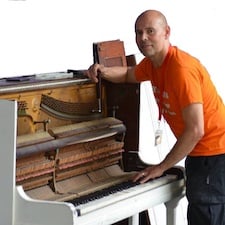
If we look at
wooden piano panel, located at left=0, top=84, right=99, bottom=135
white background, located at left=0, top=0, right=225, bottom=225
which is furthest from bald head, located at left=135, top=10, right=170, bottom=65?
white background, located at left=0, top=0, right=225, bottom=225

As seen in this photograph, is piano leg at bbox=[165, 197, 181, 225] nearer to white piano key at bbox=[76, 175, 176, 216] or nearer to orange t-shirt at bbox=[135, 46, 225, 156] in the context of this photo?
white piano key at bbox=[76, 175, 176, 216]

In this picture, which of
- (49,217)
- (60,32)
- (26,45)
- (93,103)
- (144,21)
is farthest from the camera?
(60,32)

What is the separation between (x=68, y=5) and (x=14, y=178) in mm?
2080

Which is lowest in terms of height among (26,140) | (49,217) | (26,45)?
(49,217)

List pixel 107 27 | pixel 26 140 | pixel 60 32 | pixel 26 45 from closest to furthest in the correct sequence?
pixel 26 140 → pixel 26 45 → pixel 60 32 → pixel 107 27

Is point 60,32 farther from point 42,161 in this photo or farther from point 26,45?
point 42,161

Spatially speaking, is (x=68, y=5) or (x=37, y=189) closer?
(x=37, y=189)

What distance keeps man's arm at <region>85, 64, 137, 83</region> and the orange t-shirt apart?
44 mm

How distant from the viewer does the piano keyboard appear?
9.21 feet

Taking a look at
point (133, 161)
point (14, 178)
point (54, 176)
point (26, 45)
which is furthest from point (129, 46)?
point (14, 178)

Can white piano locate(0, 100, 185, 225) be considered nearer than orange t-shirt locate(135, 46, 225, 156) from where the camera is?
Yes

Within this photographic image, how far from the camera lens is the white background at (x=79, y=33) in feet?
13.1

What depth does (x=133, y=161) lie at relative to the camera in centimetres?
352

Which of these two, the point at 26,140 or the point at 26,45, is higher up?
the point at 26,45
